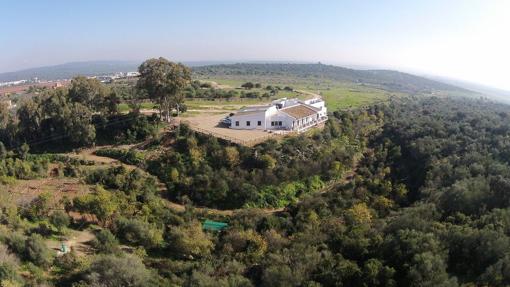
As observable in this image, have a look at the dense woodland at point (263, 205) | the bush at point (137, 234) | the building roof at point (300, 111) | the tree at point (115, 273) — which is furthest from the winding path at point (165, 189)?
the tree at point (115, 273)

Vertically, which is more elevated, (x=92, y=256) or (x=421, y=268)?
(x=421, y=268)

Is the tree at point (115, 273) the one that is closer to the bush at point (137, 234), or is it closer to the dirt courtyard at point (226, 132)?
the bush at point (137, 234)

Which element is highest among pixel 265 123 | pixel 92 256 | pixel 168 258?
pixel 265 123

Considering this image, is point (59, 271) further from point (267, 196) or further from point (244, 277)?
point (267, 196)

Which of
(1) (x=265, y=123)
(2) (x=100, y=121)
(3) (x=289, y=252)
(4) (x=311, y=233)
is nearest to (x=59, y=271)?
(3) (x=289, y=252)

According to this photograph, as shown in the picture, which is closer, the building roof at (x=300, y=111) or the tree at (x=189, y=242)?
the tree at (x=189, y=242)

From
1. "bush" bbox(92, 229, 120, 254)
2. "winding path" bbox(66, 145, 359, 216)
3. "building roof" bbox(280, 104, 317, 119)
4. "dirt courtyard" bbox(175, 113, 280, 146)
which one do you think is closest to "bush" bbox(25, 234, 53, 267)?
"bush" bbox(92, 229, 120, 254)
